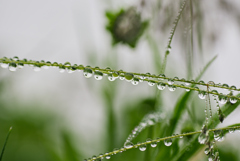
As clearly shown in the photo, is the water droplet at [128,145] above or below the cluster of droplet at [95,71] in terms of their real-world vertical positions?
below

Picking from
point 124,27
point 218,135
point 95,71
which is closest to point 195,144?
point 218,135

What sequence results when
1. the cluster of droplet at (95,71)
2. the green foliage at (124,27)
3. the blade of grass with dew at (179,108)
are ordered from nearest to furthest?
the cluster of droplet at (95,71), the blade of grass with dew at (179,108), the green foliage at (124,27)

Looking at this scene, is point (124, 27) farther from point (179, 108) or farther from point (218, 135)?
point (218, 135)

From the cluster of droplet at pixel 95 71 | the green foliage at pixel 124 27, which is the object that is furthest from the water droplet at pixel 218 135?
the green foliage at pixel 124 27

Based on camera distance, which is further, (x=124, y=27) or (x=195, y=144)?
(x=124, y=27)

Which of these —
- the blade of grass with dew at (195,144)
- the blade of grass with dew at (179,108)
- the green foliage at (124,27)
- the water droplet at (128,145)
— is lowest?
the water droplet at (128,145)

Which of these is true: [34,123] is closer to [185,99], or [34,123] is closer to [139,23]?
[139,23]

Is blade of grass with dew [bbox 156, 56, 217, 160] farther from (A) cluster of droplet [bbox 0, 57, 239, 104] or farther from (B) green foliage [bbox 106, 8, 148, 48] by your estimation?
(B) green foliage [bbox 106, 8, 148, 48]

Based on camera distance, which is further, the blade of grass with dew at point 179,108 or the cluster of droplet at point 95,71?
the blade of grass with dew at point 179,108

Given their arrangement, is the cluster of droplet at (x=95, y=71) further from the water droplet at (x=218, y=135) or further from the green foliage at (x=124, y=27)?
the green foliage at (x=124, y=27)

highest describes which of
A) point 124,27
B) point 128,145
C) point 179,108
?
point 124,27

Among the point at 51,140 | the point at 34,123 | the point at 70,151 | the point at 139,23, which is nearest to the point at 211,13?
the point at 139,23
